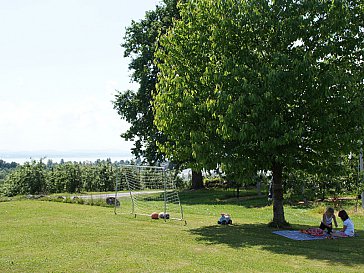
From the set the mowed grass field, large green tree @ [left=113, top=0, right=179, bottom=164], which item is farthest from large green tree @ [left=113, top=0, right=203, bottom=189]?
the mowed grass field

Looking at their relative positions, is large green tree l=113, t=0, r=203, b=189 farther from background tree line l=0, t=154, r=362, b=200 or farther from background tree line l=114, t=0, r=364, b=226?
background tree line l=114, t=0, r=364, b=226

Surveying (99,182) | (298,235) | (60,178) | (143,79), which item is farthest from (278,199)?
(99,182)

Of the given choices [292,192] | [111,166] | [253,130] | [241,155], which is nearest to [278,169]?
[241,155]

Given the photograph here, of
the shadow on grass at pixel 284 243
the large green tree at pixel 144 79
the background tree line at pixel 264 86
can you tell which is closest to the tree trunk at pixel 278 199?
the background tree line at pixel 264 86

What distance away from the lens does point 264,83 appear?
47.4ft

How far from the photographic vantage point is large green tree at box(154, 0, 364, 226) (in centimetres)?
1447

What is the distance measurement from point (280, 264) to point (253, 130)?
16.5 feet

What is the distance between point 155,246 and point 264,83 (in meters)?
6.31

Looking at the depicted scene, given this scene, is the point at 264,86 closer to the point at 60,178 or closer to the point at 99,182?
the point at 60,178

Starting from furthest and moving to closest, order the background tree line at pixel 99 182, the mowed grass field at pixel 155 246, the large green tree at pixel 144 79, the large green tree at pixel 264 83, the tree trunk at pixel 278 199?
the large green tree at pixel 144 79
the background tree line at pixel 99 182
the tree trunk at pixel 278 199
the large green tree at pixel 264 83
the mowed grass field at pixel 155 246

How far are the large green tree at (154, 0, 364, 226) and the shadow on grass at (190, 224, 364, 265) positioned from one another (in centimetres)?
251

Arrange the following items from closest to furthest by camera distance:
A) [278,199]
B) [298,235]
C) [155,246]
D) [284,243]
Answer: [155,246] → [284,243] → [298,235] → [278,199]

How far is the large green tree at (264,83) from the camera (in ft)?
47.5

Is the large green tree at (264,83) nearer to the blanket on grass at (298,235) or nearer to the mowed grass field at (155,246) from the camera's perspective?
the blanket on grass at (298,235)
